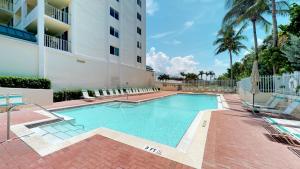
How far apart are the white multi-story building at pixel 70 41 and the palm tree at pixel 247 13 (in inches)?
556

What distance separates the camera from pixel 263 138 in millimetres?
4199

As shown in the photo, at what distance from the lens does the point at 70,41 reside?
44.9ft

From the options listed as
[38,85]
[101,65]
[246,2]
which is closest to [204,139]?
[38,85]

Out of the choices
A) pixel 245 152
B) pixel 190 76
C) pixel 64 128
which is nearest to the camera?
pixel 245 152

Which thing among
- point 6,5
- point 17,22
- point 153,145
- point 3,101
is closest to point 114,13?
point 17,22

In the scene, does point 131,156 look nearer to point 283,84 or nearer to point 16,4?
point 283,84

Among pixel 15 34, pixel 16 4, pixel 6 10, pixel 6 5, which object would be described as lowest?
pixel 15 34

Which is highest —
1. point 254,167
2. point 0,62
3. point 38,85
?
point 0,62

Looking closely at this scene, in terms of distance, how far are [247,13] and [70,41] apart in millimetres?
17015

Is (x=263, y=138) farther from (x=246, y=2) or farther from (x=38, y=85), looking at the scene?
(x=246, y=2)

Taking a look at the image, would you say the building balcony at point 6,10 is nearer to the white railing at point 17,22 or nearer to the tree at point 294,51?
the white railing at point 17,22

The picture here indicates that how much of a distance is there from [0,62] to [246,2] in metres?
22.0

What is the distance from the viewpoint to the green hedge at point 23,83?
8.45 m

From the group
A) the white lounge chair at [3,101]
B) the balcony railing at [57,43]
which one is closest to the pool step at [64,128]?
the white lounge chair at [3,101]
